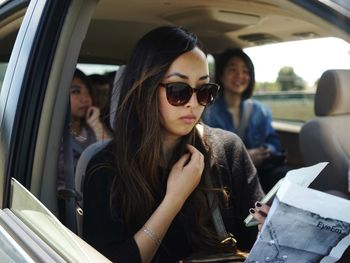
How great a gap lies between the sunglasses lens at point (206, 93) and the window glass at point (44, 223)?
615 millimetres

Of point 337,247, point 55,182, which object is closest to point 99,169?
point 55,182

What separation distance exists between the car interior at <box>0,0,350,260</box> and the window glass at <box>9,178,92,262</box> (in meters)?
0.05

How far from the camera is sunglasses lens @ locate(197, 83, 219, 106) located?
5.98 feet

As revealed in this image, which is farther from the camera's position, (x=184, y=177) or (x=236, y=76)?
(x=236, y=76)

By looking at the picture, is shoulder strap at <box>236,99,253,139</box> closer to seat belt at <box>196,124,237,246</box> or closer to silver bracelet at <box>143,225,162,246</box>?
seat belt at <box>196,124,237,246</box>

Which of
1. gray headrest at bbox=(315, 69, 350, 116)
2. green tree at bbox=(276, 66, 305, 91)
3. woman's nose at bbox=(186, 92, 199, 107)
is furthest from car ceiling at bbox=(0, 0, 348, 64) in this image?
green tree at bbox=(276, 66, 305, 91)

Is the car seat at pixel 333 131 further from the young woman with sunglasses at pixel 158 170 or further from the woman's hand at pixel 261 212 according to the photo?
the woman's hand at pixel 261 212

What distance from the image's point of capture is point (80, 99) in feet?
12.1

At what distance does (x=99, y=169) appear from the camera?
1.81 metres

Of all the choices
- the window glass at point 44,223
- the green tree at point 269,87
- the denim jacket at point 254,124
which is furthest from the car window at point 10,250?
the green tree at point 269,87

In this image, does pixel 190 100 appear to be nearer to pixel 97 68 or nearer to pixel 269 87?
pixel 97 68

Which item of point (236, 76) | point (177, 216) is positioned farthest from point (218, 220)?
point (236, 76)

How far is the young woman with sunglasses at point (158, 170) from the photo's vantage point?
1730mm

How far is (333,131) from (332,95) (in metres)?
0.23
